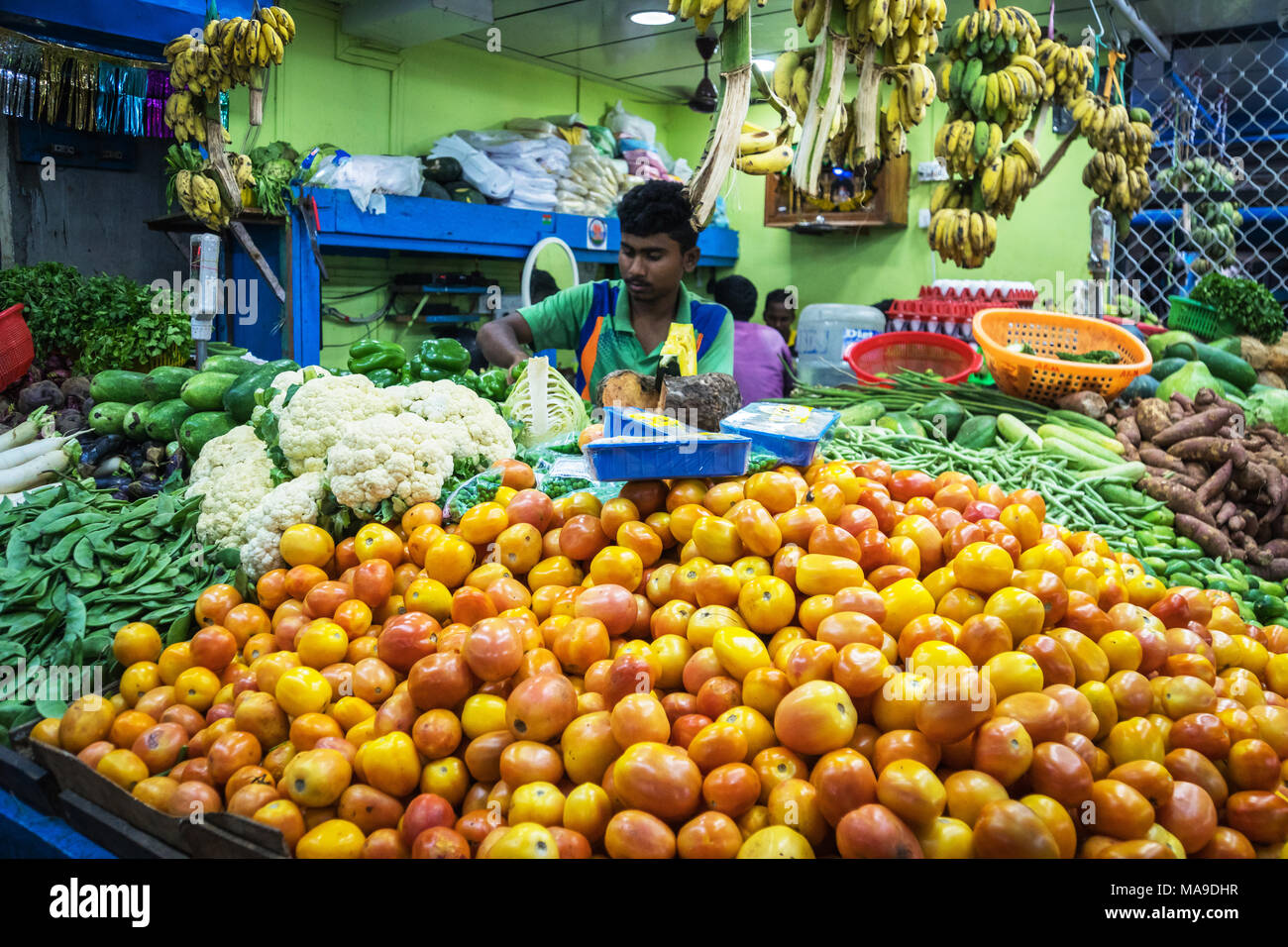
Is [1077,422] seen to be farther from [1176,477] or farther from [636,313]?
[636,313]

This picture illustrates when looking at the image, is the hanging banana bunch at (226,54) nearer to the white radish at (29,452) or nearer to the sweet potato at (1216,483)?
the white radish at (29,452)

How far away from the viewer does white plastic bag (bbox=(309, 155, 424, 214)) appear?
538 cm

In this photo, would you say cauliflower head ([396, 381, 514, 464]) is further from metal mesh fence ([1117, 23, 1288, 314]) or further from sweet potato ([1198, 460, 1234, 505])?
metal mesh fence ([1117, 23, 1288, 314])

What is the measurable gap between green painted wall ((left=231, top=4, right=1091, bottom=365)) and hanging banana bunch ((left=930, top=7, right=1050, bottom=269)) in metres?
1.56

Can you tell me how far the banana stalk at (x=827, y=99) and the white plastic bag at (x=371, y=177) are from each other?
141 inches

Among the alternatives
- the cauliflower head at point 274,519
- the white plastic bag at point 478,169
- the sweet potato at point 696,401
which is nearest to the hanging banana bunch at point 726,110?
the sweet potato at point 696,401

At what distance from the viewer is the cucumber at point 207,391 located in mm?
2844

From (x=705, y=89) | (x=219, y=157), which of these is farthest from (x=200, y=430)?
(x=705, y=89)

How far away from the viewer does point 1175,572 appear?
255 cm

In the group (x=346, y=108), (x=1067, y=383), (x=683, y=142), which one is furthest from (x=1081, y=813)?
(x=683, y=142)

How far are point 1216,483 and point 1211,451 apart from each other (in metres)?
0.17

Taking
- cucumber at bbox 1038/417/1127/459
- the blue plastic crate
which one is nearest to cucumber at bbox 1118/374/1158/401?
cucumber at bbox 1038/417/1127/459

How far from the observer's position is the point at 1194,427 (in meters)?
3.28

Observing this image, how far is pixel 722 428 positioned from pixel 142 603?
1.39 m
